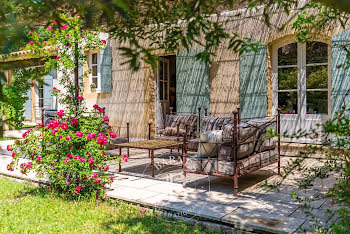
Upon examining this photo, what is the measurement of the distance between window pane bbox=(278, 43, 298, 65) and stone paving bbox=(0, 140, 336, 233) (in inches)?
99.0

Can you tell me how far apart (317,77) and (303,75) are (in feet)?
0.90

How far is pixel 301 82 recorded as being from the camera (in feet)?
23.6

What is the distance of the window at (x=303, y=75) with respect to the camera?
7.05 metres

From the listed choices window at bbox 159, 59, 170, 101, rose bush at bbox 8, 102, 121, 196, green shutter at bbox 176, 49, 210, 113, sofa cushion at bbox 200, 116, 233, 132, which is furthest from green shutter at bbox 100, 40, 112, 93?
rose bush at bbox 8, 102, 121, 196

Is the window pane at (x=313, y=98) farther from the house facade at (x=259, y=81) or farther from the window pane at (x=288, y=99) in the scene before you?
the window pane at (x=288, y=99)

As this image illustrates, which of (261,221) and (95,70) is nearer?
(261,221)

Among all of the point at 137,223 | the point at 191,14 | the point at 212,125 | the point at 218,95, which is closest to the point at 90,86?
the point at 218,95

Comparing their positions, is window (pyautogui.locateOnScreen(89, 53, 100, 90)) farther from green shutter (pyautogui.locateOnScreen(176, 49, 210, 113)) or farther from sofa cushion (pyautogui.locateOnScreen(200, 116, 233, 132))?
sofa cushion (pyautogui.locateOnScreen(200, 116, 233, 132))

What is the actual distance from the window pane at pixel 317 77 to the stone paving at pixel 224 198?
6.99ft

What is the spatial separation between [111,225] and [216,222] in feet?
3.53

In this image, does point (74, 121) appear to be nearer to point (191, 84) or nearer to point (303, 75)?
point (191, 84)

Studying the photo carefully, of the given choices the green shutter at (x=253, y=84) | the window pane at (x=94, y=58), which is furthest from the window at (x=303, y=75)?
the window pane at (x=94, y=58)

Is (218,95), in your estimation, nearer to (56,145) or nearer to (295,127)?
(295,127)

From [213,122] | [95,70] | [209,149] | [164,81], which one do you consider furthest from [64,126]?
[95,70]
